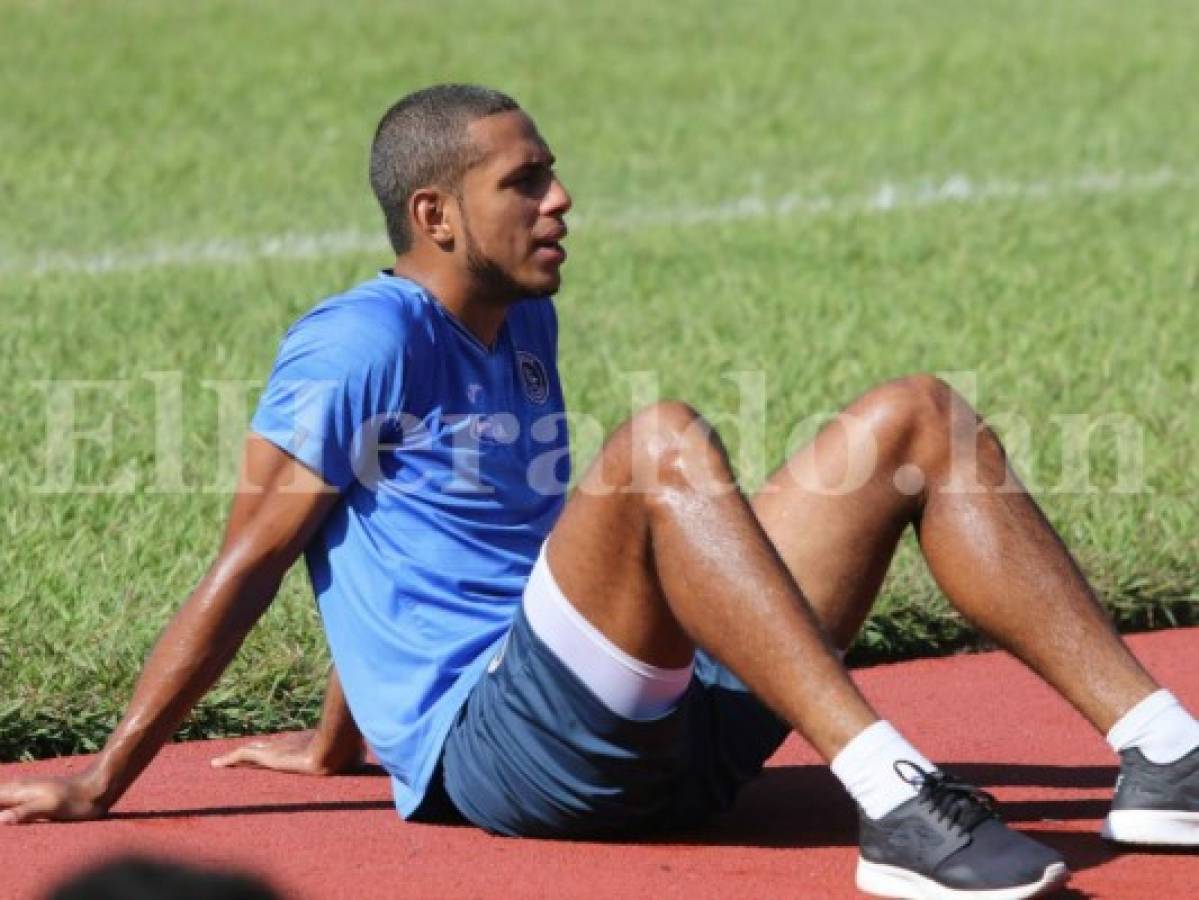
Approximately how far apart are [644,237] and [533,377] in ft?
20.5

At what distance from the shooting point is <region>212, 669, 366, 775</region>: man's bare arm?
4625 mm

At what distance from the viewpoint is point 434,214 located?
4.42 m

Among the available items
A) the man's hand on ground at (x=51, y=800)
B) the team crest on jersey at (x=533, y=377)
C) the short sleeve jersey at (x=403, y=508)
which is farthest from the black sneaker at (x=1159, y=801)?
the man's hand on ground at (x=51, y=800)

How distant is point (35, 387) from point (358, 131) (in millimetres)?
4786

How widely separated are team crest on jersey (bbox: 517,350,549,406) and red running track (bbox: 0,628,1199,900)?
761 mm

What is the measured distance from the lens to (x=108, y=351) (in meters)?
8.62

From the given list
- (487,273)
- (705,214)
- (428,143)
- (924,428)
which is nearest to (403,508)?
(487,273)

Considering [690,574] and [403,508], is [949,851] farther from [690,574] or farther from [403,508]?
[403,508]

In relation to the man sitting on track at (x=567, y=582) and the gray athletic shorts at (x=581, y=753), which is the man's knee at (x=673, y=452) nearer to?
the man sitting on track at (x=567, y=582)

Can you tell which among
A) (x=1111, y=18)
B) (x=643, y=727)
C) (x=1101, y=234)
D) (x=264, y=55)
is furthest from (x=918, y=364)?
(x=1111, y=18)

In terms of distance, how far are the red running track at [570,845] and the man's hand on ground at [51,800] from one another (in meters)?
0.02

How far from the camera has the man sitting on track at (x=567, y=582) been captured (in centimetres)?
376

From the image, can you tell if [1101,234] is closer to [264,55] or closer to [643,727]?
[264,55]

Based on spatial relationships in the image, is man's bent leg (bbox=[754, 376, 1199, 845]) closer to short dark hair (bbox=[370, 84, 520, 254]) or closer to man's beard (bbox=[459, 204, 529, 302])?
man's beard (bbox=[459, 204, 529, 302])
